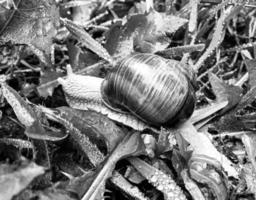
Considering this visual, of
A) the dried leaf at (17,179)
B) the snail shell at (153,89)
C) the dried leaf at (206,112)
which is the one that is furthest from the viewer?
the dried leaf at (206,112)

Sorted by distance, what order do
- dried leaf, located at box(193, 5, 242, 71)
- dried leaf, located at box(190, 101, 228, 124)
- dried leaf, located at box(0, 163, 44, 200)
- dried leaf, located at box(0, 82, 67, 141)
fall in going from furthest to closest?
dried leaf, located at box(193, 5, 242, 71)
dried leaf, located at box(190, 101, 228, 124)
dried leaf, located at box(0, 82, 67, 141)
dried leaf, located at box(0, 163, 44, 200)

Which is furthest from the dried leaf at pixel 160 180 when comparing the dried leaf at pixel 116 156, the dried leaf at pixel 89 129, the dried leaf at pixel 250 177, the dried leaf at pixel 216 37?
the dried leaf at pixel 216 37

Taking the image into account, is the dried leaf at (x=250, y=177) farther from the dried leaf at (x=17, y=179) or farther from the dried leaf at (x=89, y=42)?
the dried leaf at (x=17, y=179)

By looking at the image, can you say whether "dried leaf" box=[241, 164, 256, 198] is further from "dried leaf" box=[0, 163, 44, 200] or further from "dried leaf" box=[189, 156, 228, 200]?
"dried leaf" box=[0, 163, 44, 200]

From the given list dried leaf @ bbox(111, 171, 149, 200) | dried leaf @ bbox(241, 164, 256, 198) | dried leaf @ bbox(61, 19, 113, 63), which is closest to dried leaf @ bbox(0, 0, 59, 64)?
dried leaf @ bbox(61, 19, 113, 63)

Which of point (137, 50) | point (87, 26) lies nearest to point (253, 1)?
point (137, 50)

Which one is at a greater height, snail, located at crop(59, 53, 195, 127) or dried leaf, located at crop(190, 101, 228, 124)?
snail, located at crop(59, 53, 195, 127)
